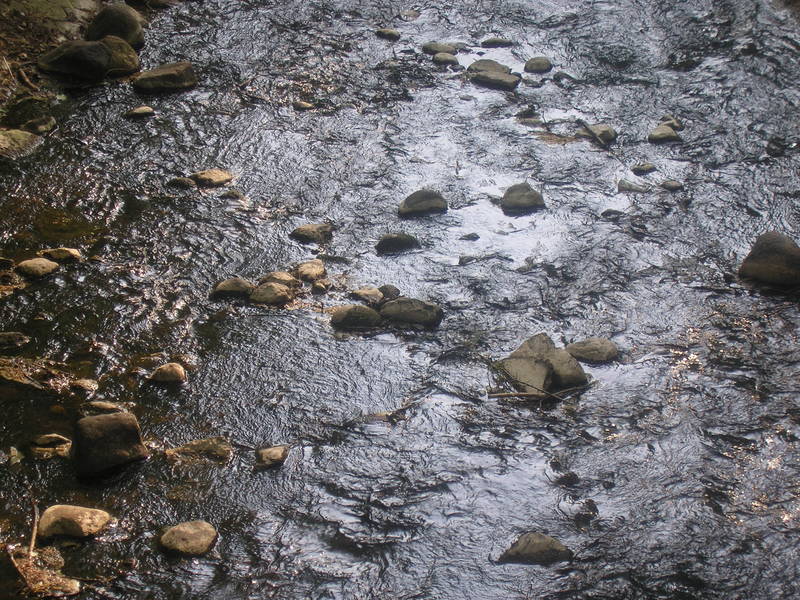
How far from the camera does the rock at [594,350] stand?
304cm

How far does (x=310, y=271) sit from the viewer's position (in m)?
3.49

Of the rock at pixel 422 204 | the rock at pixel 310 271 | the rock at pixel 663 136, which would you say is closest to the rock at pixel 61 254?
the rock at pixel 310 271

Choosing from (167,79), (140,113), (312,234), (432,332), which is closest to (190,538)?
(432,332)

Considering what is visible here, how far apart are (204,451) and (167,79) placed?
3.18 meters

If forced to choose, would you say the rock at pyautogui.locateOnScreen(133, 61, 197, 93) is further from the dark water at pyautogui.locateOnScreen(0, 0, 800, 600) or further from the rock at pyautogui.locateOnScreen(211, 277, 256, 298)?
the rock at pyautogui.locateOnScreen(211, 277, 256, 298)

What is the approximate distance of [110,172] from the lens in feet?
13.4

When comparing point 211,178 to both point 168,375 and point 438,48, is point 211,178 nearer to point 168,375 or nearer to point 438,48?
point 168,375

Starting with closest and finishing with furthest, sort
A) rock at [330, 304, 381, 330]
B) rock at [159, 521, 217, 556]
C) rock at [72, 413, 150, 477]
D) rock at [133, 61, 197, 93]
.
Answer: rock at [159, 521, 217, 556] → rock at [72, 413, 150, 477] → rock at [330, 304, 381, 330] → rock at [133, 61, 197, 93]

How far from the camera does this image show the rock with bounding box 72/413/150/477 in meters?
2.40

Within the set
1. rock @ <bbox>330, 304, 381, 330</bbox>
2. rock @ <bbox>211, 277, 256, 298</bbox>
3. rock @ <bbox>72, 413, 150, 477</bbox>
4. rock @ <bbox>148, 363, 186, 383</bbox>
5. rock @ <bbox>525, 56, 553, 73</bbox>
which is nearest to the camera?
rock @ <bbox>72, 413, 150, 477</bbox>

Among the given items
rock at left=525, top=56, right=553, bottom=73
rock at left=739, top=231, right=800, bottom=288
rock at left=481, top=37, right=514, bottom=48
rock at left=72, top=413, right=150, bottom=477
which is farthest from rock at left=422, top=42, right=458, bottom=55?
rock at left=72, top=413, right=150, bottom=477

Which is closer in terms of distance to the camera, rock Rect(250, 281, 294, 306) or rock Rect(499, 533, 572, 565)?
rock Rect(499, 533, 572, 565)

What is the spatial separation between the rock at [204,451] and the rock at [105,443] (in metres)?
0.11

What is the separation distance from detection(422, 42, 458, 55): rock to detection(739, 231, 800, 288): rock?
311cm
